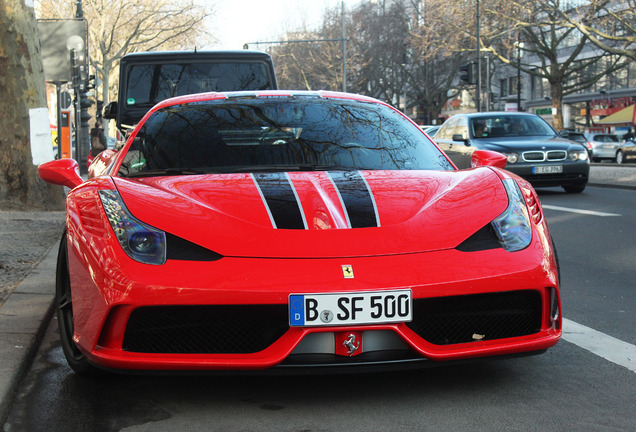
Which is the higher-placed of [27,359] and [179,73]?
[179,73]

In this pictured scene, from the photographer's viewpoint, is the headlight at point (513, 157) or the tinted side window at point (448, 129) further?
the tinted side window at point (448, 129)

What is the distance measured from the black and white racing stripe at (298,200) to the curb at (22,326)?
1.26 metres

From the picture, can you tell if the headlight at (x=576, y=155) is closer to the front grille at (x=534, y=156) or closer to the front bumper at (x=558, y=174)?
the front bumper at (x=558, y=174)

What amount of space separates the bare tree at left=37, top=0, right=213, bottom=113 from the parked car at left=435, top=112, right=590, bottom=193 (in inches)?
1263

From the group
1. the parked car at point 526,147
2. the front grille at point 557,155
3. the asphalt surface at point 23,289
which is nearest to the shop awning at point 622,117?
the parked car at point 526,147

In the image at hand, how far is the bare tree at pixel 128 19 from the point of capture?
47.7 m

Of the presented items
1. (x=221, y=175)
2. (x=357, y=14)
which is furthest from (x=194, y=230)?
(x=357, y=14)

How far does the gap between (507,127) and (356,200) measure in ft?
43.9

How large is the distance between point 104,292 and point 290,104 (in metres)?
1.89

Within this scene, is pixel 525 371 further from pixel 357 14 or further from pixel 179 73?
Result: pixel 357 14

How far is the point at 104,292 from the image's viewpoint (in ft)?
11.1

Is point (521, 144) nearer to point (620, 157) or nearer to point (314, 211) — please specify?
point (314, 211)

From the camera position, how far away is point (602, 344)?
4453 millimetres

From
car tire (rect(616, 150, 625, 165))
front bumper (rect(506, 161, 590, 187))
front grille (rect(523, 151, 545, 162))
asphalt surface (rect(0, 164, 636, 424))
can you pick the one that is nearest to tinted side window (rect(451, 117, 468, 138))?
front grille (rect(523, 151, 545, 162))
